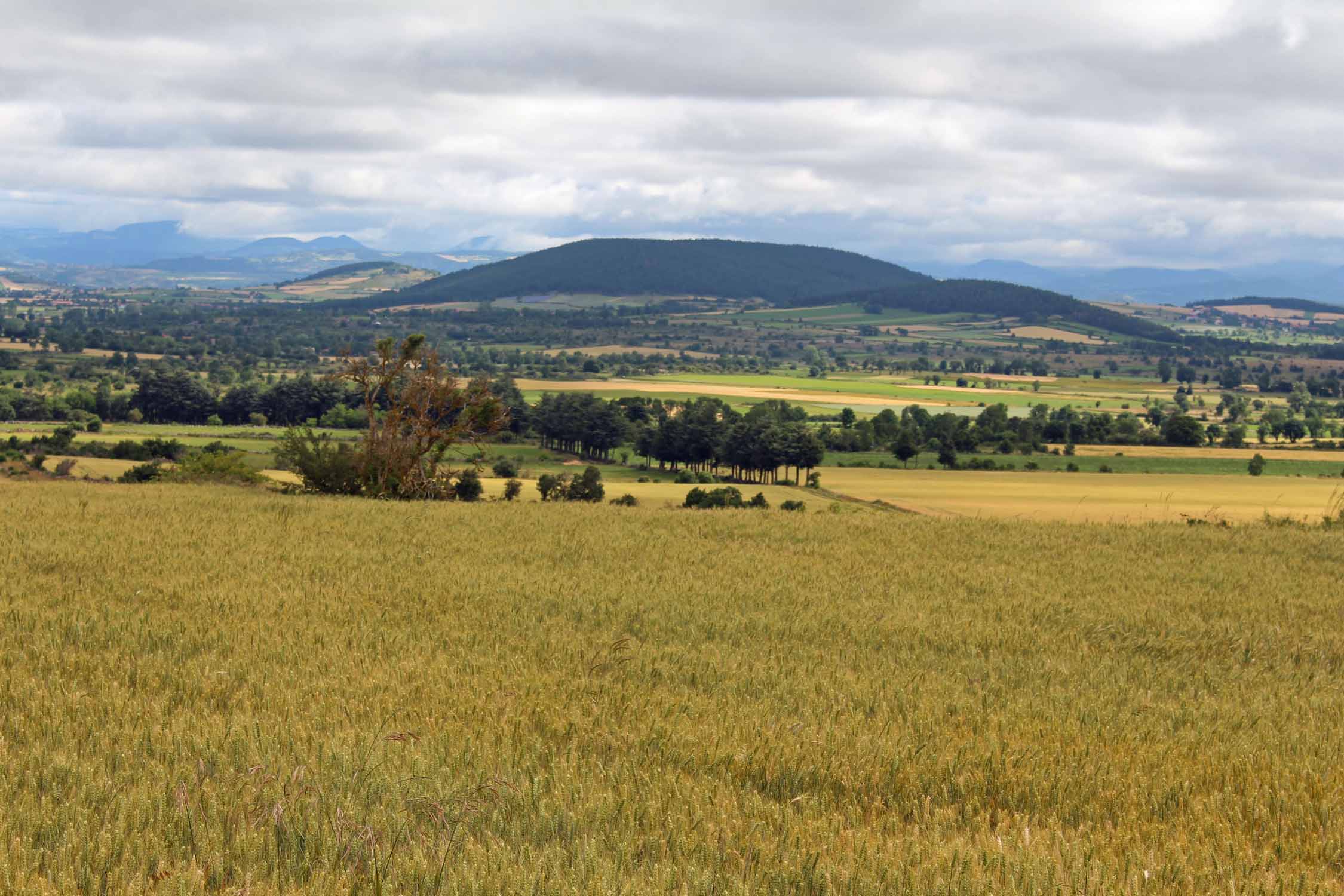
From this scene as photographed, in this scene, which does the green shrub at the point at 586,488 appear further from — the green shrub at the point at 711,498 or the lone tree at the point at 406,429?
the lone tree at the point at 406,429

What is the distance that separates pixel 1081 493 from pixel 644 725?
58687 mm

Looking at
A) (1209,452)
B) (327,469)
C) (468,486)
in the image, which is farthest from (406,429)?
(1209,452)

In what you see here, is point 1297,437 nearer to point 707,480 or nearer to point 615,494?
point 707,480

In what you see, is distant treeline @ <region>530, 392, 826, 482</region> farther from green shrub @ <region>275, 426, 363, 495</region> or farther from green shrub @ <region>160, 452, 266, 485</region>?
green shrub @ <region>275, 426, 363, 495</region>

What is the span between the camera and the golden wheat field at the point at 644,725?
18.7ft

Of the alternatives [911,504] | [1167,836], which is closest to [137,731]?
[1167,836]

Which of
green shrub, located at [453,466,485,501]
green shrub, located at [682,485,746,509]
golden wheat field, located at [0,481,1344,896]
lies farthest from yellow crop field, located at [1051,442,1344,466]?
golden wheat field, located at [0,481,1344,896]

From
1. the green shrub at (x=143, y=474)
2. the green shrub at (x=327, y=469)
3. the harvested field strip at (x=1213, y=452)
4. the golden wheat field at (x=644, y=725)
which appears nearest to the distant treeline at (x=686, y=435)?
the harvested field strip at (x=1213, y=452)

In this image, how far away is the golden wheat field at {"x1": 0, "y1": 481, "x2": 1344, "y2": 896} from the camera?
5.70 meters

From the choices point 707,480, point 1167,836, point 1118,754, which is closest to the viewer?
point 1167,836

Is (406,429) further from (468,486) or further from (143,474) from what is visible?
(143,474)

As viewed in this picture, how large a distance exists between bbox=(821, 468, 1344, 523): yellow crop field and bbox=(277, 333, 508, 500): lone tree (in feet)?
76.9

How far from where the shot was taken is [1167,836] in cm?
657

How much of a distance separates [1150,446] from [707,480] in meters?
51.8
